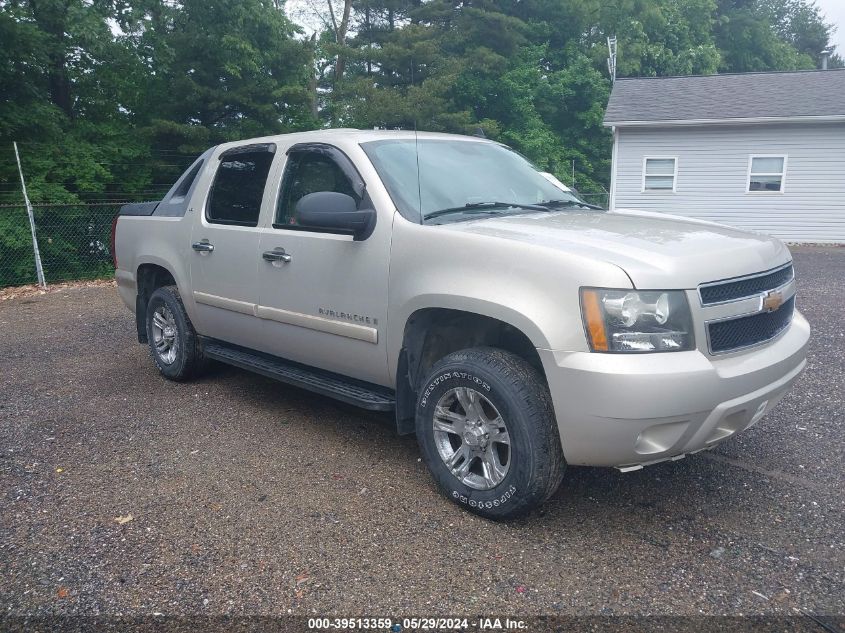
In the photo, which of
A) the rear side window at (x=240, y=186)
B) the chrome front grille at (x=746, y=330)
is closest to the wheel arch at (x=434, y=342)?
the chrome front grille at (x=746, y=330)

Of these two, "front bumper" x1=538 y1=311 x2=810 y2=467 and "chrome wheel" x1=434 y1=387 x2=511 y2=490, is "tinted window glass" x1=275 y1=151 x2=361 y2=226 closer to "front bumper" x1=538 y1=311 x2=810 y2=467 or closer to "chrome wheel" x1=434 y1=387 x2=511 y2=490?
"chrome wheel" x1=434 y1=387 x2=511 y2=490

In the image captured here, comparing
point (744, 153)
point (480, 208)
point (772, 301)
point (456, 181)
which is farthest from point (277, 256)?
point (744, 153)

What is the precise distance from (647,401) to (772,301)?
0.98m

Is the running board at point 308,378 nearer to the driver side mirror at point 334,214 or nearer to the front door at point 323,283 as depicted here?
the front door at point 323,283

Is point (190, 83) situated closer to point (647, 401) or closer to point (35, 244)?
point (35, 244)

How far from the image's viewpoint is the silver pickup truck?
292cm

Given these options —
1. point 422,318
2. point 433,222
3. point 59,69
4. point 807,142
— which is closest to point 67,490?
point 422,318

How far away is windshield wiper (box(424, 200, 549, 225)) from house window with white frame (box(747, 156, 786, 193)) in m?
16.8

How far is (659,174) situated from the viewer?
19469mm

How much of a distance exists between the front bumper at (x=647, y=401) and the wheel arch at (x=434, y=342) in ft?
1.94

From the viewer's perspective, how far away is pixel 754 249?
11.0 feet

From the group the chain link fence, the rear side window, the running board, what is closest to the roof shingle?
the chain link fence

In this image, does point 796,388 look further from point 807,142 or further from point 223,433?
point 807,142

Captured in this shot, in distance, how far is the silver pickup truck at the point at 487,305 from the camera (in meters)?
2.92
